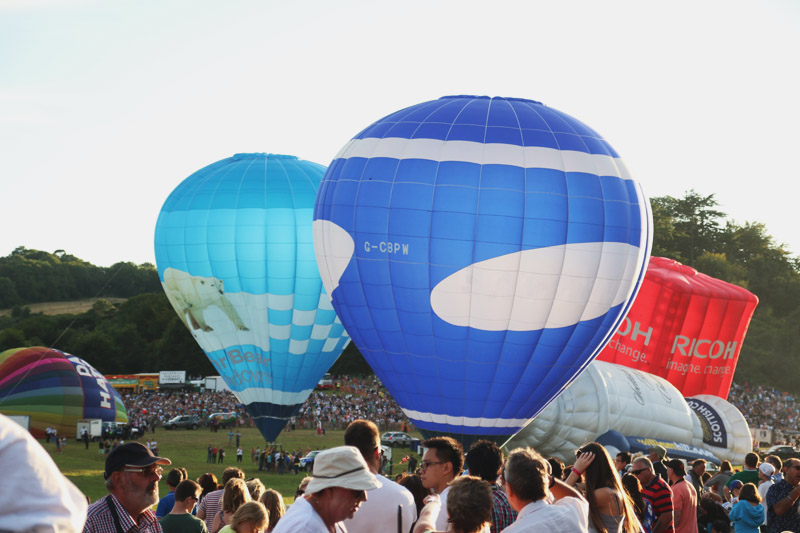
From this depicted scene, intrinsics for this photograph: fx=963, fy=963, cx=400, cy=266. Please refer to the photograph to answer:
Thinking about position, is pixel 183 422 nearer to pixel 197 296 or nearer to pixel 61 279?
pixel 197 296

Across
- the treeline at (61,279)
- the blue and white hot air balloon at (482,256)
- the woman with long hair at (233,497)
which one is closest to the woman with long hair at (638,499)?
the woman with long hair at (233,497)

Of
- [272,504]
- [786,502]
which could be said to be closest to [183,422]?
[786,502]

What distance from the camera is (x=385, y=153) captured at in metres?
15.0

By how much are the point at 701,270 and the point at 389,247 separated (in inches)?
1677

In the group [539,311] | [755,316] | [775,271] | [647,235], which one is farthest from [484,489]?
[775,271]

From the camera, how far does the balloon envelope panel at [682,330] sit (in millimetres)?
26047

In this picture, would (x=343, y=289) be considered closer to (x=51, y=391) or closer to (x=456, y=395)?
(x=456, y=395)

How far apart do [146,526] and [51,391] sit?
2890cm

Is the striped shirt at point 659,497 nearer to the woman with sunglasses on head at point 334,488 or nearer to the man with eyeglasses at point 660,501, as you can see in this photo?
the man with eyeglasses at point 660,501

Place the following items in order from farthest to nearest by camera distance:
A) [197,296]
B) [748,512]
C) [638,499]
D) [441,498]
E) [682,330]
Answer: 1. [682,330]
2. [197,296]
3. [748,512]
4. [638,499]
5. [441,498]

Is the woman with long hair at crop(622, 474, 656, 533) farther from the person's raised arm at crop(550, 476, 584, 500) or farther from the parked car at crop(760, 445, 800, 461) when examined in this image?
the parked car at crop(760, 445, 800, 461)

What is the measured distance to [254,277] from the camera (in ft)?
72.5

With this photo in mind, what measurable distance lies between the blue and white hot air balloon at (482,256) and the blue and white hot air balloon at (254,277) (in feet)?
22.4

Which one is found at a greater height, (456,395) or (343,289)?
(343,289)
